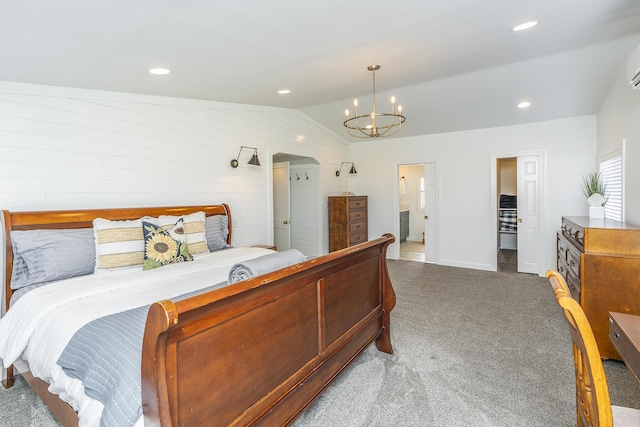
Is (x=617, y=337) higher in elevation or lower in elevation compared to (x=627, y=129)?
lower

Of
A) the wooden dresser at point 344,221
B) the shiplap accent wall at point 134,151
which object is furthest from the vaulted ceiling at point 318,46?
the wooden dresser at point 344,221

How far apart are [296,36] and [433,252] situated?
16.2ft

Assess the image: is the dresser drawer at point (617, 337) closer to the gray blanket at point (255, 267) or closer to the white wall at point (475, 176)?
the gray blanket at point (255, 267)

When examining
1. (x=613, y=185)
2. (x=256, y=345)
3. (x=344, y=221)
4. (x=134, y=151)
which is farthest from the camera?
(x=344, y=221)

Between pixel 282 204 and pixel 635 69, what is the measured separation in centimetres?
491

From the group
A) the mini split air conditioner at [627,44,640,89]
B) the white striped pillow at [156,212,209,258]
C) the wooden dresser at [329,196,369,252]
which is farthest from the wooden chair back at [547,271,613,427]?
the wooden dresser at [329,196,369,252]

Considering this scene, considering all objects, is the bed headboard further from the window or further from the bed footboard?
the window

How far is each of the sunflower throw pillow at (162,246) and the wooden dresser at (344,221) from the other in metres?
3.51

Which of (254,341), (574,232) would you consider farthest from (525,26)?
(254,341)

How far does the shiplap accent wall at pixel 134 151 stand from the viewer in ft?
8.93

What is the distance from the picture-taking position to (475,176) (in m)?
5.75

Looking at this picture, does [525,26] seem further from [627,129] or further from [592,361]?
[592,361]

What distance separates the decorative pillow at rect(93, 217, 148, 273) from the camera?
2.64 metres

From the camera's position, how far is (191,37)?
7.68 feet
